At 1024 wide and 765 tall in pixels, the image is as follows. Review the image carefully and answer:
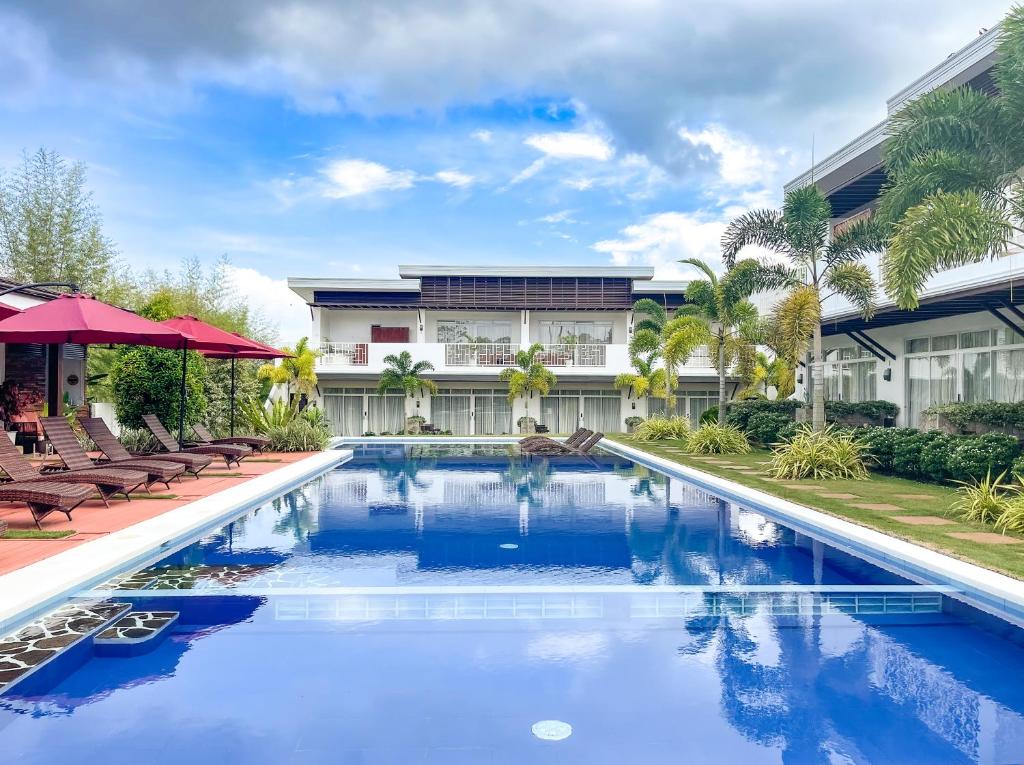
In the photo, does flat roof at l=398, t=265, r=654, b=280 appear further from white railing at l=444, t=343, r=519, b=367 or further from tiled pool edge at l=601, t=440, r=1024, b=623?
tiled pool edge at l=601, t=440, r=1024, b=623

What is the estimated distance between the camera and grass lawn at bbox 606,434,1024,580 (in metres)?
7.65

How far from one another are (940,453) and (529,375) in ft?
56.7

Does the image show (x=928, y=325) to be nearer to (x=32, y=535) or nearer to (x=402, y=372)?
(x=402, y=372)

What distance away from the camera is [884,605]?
21.6 feet

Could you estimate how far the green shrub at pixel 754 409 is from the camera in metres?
21.6

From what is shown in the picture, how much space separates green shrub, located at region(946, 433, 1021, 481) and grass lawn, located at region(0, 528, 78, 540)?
12492 millimetres

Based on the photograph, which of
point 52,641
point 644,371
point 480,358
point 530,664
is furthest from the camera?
point 480,358

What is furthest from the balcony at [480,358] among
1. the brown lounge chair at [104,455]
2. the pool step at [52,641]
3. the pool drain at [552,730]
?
the pool drain at [552,730]

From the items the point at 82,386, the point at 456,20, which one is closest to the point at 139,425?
the point at 82,386

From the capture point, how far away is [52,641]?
17.4 feet

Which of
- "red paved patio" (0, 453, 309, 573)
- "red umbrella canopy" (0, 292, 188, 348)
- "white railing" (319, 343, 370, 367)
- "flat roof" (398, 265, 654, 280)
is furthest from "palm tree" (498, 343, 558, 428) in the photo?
"red umbrella canopy" (0, 292, 188, 348)

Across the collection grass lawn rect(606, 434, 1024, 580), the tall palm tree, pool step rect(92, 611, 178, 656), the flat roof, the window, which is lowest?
pool step rect(92, 611, 178, 656)

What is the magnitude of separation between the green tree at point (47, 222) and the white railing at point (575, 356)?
15.8m

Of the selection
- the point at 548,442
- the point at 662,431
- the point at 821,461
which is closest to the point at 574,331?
the point at 662,431
